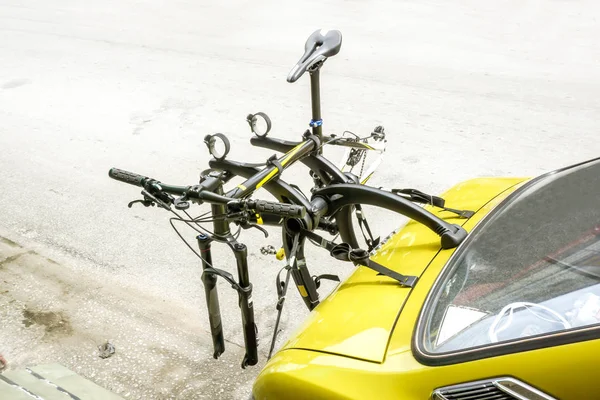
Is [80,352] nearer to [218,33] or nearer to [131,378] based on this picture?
[131,378]

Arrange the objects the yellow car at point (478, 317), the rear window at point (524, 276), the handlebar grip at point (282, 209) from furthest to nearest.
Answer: the handlebar grip at point (282, 209) < the rear window at point (524, 276) < the yellow car at point (478, 317)

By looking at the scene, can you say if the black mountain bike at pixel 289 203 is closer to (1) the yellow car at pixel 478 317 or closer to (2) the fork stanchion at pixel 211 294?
(2) the fork stanchion at pixel 211 294

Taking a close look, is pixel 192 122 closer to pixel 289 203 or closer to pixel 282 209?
pixel 289 203

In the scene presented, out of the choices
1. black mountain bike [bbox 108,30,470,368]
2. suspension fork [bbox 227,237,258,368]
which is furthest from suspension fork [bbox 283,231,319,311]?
suspension fork [bbox 227,237,258,368]

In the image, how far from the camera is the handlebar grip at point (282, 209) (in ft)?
6.87

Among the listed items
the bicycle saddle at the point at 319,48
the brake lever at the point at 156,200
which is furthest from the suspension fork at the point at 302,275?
the bicycle saddle at the point at 319,48

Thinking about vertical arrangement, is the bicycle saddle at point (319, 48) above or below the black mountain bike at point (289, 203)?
above

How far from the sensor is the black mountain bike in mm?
2223

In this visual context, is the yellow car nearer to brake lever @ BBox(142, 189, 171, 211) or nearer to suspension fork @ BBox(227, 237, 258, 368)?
suspension fork @ BBox(227, 237, 258, 368)

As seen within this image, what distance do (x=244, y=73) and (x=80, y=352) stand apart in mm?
4865

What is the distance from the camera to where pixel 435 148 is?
552 cm

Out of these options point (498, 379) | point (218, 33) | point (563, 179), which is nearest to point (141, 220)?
point (563, 179)

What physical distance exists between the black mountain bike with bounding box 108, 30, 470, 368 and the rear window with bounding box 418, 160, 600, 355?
16 centimetres

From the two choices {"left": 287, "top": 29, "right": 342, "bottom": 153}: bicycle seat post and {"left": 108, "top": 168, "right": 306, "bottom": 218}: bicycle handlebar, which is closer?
{"left": 108, "top": 168, "right": 306, "bottom": 218}: bicycle handlebar
